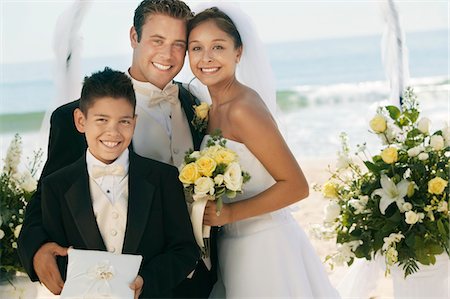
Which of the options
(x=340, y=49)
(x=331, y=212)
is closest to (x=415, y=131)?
(x=331, y=212)

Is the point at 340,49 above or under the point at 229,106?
under

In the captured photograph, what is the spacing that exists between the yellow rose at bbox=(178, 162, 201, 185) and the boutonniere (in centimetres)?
49

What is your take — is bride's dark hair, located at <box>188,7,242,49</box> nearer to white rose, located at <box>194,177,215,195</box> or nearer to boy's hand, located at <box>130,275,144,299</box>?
white rose, located at <box>194,177,215,195</box>

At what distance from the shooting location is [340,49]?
1323 inches

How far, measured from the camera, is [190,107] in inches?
170

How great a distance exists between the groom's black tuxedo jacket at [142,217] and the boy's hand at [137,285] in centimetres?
9

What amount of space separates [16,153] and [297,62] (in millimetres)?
27968

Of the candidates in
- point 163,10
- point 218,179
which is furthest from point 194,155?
point 163,10

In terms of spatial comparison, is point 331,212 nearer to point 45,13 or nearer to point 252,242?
point 252,242

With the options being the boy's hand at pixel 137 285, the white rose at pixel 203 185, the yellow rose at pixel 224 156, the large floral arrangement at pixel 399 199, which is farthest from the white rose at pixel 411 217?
the boy's hand at pixel 137 285

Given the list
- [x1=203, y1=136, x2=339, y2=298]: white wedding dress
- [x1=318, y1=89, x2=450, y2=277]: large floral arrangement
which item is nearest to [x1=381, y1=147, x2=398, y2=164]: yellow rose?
[x1=318, y1=89, x2=450, y2=277]: large floral arrangement

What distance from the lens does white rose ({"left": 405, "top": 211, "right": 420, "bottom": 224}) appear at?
415 centimetres

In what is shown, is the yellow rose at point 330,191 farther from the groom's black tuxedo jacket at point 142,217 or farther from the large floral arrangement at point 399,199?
the groom's black tuxedo jacket at point 142,217

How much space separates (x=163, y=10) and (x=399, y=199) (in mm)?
1764
